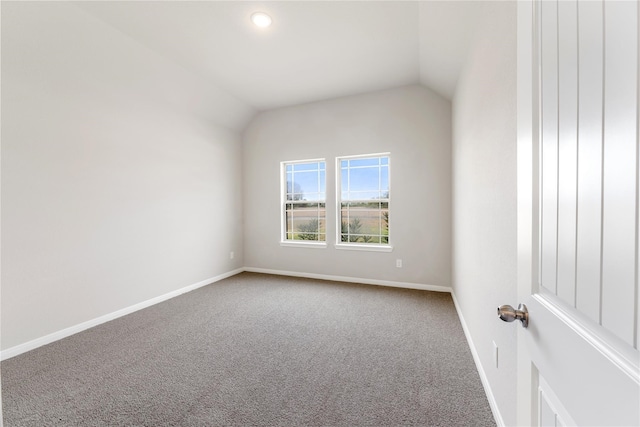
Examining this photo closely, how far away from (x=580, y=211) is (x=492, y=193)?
121cm

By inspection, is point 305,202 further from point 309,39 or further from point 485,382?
point 485,382

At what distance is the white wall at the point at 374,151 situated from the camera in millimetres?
3531

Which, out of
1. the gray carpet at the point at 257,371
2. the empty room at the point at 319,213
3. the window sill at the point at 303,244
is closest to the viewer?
the empty room at the point at 319,213

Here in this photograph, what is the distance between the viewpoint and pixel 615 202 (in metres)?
0.39

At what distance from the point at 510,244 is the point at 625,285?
98cm

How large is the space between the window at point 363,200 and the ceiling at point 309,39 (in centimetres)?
113

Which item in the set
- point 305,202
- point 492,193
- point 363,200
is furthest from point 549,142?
point 305,202

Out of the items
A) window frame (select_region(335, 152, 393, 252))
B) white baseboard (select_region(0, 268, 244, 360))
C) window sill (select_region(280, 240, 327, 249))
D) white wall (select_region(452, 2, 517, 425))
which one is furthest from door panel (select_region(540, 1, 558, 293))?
window sill (select_region(280, 240, 327, 249))

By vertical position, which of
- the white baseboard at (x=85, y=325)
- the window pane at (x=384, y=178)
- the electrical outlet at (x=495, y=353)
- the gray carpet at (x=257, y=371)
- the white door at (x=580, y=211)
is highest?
the window pane at (x=384, y=178)

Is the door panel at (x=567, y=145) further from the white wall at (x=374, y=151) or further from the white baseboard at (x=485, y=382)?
the white wall at (x=374, y=151)

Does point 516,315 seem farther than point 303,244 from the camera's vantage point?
No

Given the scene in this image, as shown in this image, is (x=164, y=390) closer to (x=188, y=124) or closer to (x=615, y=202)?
(x=615, y=202)

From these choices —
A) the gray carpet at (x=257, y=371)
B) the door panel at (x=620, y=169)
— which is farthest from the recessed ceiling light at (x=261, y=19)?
the gray carpet at (x=257, y=371)

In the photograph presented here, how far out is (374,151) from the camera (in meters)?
3.84
